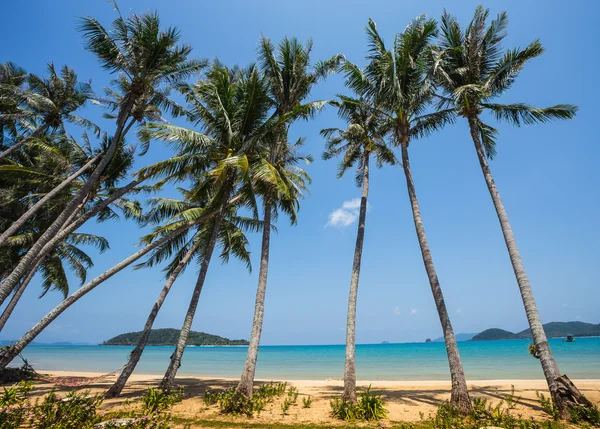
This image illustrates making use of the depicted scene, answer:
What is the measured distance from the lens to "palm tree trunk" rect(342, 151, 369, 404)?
28.5 ft

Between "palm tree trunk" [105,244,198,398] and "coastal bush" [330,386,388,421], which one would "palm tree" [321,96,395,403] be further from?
"palm tree trunk" [105,244,198,398]

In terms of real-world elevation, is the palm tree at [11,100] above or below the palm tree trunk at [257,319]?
above

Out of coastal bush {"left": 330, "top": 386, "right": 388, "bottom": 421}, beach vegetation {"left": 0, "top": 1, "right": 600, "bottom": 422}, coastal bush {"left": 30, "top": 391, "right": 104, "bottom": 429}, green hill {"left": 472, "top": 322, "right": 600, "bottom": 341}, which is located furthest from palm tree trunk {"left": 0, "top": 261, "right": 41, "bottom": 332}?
green hill {"left": 472, "top": 322, "right": 600, "bottom": 341}

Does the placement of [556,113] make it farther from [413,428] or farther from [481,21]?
[413,428]

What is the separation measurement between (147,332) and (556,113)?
54.2 feet

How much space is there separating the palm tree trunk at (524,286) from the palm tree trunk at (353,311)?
398cm

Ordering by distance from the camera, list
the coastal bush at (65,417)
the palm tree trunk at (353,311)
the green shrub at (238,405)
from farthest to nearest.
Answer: the palm tree trunk at (353,311)
the green shrub at (238,405)
the coastal bush at (65,417)

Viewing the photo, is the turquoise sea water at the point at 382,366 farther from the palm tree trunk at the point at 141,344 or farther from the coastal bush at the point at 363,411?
the coastal bush at the point at 363,411

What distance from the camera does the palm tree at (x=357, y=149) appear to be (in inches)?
388

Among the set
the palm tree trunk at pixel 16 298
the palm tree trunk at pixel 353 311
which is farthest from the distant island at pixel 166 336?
the palm tree trunk at pixel 353 311

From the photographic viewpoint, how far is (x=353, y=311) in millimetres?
9750

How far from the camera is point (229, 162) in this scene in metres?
9.59

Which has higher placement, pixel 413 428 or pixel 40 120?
pixel 40 120

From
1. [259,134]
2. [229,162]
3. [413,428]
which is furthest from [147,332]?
[413,428]
